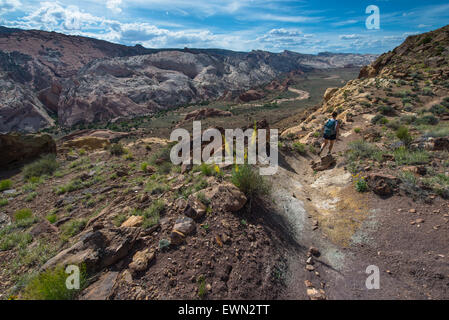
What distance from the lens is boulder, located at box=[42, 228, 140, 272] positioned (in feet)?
11.1

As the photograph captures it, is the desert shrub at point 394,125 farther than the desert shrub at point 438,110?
No

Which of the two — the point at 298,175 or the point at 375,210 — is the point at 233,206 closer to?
the point at 375,210

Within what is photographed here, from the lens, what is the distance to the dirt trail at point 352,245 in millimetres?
3257

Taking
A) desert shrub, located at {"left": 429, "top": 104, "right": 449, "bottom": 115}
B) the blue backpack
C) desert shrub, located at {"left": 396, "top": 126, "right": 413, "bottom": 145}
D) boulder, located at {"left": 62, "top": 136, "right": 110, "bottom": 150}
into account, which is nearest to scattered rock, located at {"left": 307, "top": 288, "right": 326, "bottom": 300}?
the blue backpack

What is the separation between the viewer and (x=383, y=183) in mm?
5172

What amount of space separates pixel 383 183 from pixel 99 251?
6.47 metres

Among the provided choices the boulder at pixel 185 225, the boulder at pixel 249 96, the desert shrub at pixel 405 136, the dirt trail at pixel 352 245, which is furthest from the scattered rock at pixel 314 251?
the boulder at pixel 249 96

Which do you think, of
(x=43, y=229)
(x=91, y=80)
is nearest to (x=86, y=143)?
(x=43, y=229)

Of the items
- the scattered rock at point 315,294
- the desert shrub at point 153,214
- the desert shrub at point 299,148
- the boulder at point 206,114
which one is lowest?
the scattered rock at point 315,294

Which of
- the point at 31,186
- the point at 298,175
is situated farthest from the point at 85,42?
the point at 298,175

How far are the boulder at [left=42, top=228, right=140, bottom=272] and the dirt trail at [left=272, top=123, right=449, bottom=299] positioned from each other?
2.85 m

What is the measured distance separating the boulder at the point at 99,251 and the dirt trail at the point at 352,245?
285 centimetres

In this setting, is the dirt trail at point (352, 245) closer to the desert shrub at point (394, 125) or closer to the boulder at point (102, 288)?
the boulder at point (102, 288)

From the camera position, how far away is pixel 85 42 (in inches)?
4151
